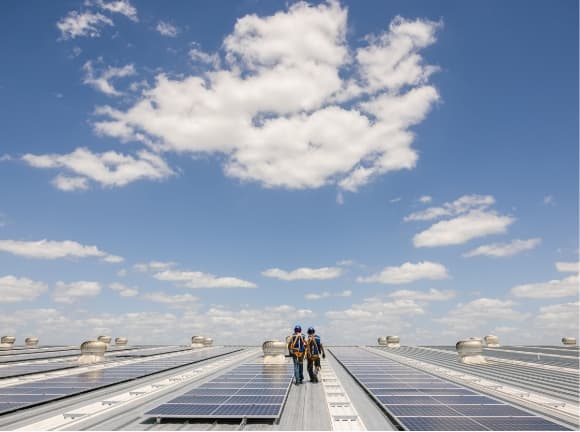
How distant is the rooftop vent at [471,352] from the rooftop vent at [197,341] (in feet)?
161

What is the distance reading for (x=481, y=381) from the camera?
2138 cm

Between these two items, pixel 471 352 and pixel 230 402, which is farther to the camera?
pixel 471 352

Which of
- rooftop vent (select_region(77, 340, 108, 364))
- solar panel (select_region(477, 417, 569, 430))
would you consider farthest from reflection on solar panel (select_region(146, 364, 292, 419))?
rooftop vent (select_region(77, 340, 108, 364))

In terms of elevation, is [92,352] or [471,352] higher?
[471,352]

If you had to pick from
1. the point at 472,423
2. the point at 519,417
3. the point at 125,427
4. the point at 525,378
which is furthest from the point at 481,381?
the point at 125,427

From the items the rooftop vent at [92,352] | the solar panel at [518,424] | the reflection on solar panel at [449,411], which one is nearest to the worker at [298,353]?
the reflection on solar panel at [449,411]

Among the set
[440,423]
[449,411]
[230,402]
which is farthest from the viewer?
[230,402]

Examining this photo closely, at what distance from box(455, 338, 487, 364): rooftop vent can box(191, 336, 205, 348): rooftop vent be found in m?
49.1

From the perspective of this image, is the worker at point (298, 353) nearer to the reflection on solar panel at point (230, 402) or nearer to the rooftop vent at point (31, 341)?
the reflection on solar panel at point (230, 402)

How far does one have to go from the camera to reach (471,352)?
1328 inches

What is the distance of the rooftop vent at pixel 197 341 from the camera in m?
70.1

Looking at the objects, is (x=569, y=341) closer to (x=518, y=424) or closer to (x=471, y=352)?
(x=471, y=352)

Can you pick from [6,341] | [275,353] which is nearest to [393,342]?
[275,353]

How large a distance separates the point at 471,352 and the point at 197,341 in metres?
50.8
